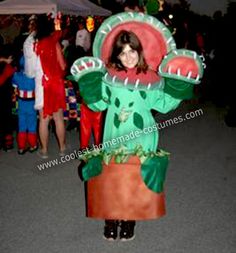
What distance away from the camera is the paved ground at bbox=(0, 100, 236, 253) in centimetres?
309

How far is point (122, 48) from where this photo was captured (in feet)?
9.50

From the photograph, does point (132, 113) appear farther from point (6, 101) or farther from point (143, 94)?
point (6, 101)

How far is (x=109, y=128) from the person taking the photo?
3014mm

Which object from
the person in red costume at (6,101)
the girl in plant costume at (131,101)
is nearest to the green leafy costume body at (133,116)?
the girl in plant costume at (131,101)

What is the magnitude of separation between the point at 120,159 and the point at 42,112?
7.32 feet

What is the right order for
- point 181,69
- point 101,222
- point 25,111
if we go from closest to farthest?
point 181,69 → point 101,222 → point 25,111

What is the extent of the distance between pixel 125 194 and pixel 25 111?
102 inches

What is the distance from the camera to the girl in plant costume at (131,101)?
9.46 feet

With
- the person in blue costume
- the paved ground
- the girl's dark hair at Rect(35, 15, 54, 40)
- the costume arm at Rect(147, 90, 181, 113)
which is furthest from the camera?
the person in blue costume

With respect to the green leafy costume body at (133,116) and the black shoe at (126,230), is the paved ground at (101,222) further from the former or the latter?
the green leafy costume body at (133,116)

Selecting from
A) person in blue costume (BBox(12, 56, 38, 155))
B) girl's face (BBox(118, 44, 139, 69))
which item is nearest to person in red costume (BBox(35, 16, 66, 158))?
person in blue costume (BBox(12, 56, 38, 155))

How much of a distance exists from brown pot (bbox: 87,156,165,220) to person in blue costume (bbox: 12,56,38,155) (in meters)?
2.33

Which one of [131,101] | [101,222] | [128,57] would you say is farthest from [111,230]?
[128,57]

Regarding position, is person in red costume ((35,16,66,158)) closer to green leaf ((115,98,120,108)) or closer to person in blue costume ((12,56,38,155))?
person in blue costume ((12,56,38,155))
